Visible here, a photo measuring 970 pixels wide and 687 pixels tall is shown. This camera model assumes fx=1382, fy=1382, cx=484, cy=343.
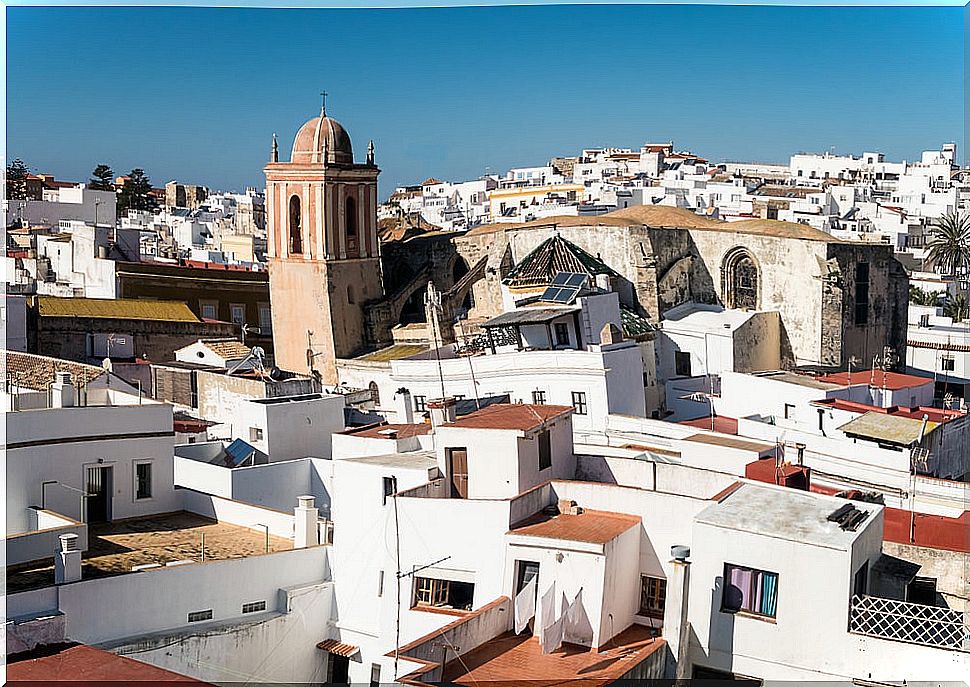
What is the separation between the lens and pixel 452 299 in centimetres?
981

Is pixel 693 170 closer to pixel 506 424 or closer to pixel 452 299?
pixel 452 299

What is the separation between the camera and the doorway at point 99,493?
17.7ft

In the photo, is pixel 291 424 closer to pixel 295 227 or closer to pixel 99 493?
pixel 99 493

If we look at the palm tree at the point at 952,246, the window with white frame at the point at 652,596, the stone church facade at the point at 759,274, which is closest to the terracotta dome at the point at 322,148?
the stone church facade at the point at 759,274

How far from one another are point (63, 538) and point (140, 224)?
1204cm

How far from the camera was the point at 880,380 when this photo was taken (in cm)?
763

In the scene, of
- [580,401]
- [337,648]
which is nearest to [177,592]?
[337,648]

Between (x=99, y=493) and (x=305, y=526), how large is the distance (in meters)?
0.87

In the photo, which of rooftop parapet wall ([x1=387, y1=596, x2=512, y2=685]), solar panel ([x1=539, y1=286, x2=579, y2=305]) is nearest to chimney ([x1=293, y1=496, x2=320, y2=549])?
rooftop parapet wall ([x1=387, y1=596, x2=512, y2=685])

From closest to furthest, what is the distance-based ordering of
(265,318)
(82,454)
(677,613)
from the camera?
(677,613) < (82,454) < (265,318)

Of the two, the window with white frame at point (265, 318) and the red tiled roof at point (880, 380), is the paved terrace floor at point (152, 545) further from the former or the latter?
the window with white frame at point (265, 318)

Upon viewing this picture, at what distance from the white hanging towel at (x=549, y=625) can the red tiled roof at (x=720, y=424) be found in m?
2.39

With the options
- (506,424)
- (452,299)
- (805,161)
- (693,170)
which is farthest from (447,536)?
(805,161)

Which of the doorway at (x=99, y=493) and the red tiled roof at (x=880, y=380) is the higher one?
the red tiled roof at (x=880, y=380)
